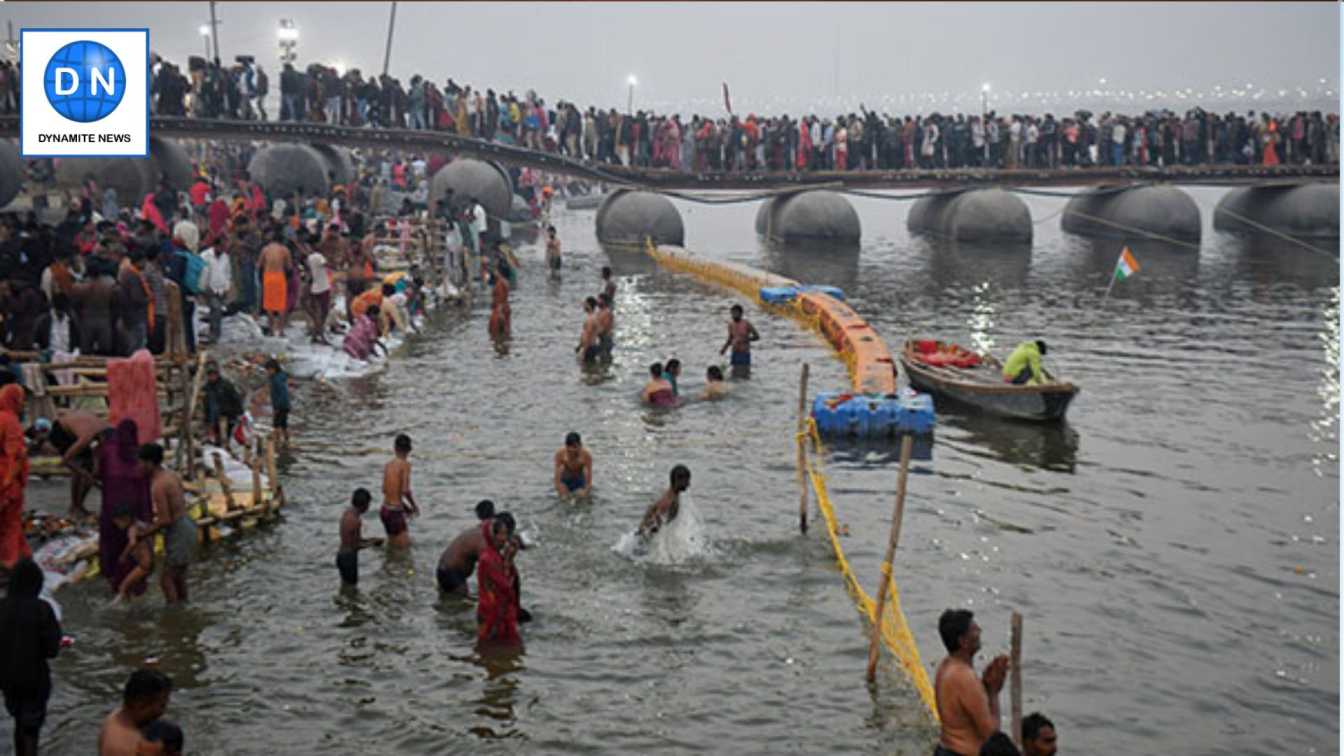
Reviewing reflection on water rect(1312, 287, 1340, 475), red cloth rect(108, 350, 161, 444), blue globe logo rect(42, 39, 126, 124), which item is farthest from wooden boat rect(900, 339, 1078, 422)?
blue globe logo rect(42, 39, 126, 124)

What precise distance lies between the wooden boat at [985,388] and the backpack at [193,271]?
38.1ft

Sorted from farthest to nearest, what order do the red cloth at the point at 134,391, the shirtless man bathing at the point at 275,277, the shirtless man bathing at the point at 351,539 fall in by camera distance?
1. the shirtless man bathing at the point at 275,277
2. the red cloth at the point at 134,391
3. the shirtless man bathing at the point at 351,539

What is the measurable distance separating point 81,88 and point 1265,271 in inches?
1304

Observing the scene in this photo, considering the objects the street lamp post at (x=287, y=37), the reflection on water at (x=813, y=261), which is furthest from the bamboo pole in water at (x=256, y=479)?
the street lamp post at (x=287, y=37)

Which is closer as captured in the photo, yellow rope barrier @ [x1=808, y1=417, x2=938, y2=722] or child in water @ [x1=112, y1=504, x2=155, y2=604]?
yellow rope barrier @ [x1=808, y1=417, x2=938, y2=722]

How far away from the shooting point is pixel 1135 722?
466 inches

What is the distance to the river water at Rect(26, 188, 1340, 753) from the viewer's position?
11.7 metres

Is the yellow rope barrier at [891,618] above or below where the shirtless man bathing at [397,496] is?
below

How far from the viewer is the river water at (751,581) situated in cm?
1172

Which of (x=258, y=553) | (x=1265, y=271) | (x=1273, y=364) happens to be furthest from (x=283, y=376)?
(x=1265, y=271)

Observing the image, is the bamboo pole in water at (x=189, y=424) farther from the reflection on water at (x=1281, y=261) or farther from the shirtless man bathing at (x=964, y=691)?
the reflection on water at (x=1281, y=261)

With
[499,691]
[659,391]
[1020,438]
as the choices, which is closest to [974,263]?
[1020,438]

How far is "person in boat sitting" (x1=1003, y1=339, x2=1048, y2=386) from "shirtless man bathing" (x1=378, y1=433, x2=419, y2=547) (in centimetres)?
1045

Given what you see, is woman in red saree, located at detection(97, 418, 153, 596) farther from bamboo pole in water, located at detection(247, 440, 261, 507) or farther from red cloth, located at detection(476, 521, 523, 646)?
red cloth, located at detection(476, 521, 523, 646)
